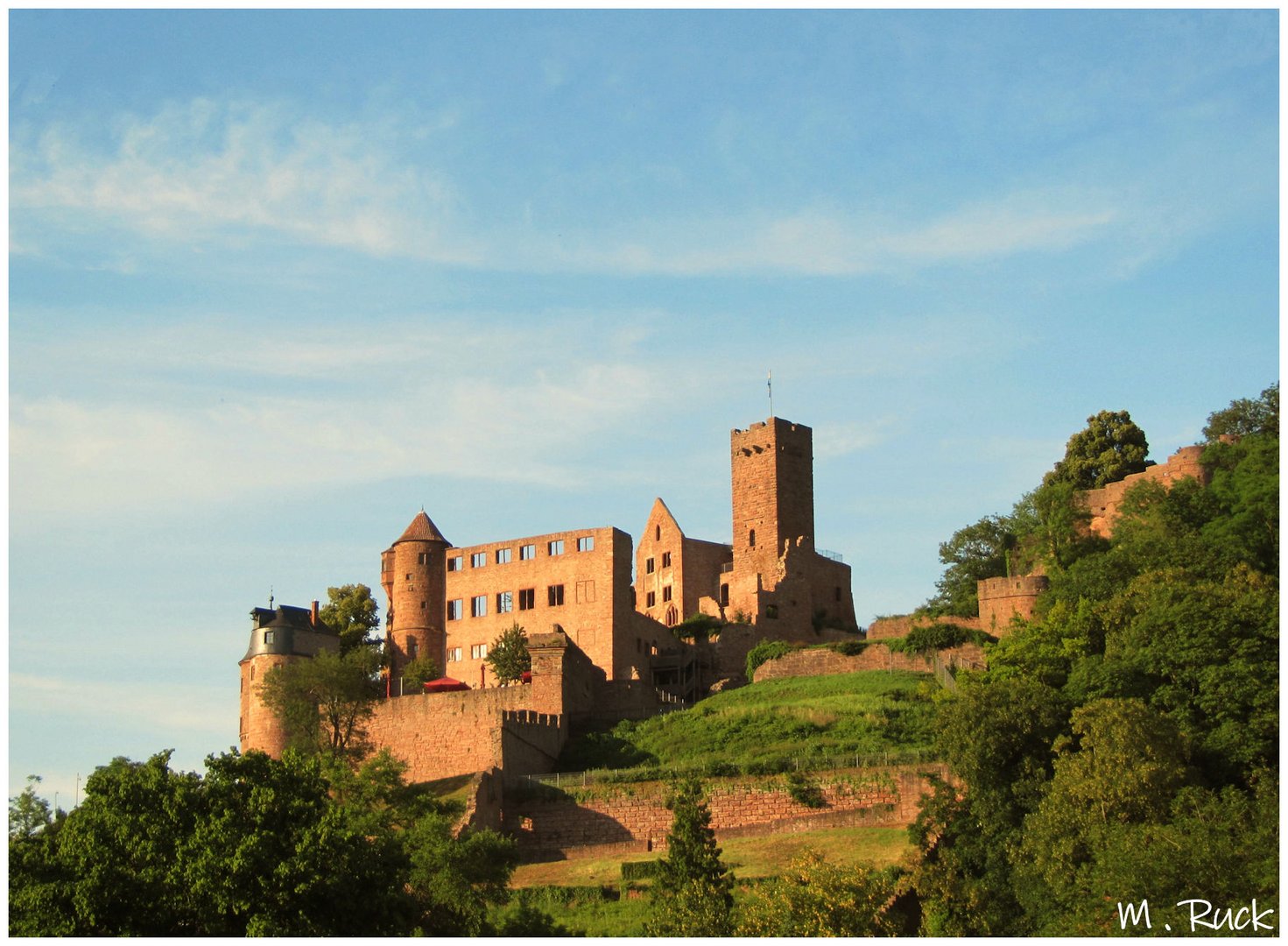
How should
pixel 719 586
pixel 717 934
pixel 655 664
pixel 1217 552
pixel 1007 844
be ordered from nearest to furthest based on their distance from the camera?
pixel 717 934
pixel 1007 844
pixel 1217 552
pixel 655 664
pixel 719 586

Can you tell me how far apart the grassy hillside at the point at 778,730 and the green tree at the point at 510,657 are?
A: 7844mm

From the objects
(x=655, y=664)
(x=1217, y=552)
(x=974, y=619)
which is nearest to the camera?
(x=1217, y=552)

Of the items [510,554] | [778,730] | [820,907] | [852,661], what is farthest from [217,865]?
[510,554]

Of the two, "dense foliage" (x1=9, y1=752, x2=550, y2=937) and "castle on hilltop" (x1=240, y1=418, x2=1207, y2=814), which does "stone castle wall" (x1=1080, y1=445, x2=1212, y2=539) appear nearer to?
"castle on hilltop" (x1=240, y1=418, x2=1207, y2=814)

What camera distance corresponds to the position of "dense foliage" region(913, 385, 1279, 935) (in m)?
40.8

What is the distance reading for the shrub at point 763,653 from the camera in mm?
71125

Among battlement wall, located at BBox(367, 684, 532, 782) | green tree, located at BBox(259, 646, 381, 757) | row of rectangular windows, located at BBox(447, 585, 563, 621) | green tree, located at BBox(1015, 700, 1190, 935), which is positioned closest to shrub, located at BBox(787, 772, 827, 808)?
green tree, located at BBox(1015, 700, 1190, 935)

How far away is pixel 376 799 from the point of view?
53219 millimetres

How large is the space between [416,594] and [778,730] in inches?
949

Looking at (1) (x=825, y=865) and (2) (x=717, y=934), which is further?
(1) (x=825, y=865)

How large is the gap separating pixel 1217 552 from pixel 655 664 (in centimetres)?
2371

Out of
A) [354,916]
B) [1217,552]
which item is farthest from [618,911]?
[1217,552]

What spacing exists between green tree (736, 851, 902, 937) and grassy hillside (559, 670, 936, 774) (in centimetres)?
1302

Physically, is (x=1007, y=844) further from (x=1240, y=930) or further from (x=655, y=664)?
(x=655, y=664)
